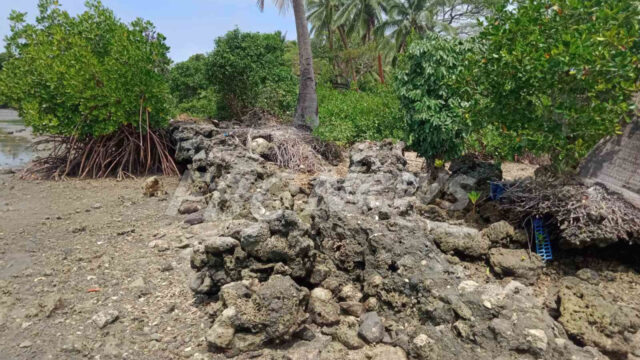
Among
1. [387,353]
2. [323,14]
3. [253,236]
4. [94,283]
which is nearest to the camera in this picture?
[387,353]

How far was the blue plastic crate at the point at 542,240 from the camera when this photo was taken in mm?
3816

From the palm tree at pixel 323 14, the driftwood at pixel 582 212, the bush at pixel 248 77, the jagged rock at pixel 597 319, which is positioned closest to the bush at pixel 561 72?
the driftwood at pixel 582 212

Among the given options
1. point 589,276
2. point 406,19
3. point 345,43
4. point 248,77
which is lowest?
point 589,276

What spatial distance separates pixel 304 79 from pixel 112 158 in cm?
535

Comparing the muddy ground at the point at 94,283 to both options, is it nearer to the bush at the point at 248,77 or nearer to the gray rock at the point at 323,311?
the gray rock at the point at 323,311

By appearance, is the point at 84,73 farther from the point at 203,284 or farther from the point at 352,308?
the point at 352,308

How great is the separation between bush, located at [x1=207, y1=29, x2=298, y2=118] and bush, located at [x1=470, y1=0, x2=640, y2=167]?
8.93 meters

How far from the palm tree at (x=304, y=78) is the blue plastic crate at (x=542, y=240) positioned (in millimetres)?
7203

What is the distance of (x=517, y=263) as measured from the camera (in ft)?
12.0

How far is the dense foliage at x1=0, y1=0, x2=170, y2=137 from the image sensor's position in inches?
339

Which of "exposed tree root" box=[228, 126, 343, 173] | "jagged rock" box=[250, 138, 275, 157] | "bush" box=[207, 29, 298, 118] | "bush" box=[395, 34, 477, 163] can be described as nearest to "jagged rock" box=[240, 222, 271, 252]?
"bush" box=[395, 34, 477, 163]

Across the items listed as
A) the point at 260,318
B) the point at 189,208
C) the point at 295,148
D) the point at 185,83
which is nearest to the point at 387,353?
the point at 260,318

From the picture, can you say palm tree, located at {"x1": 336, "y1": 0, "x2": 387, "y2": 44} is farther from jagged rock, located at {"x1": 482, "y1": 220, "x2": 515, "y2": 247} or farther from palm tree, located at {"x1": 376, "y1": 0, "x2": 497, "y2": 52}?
jagged rock, located at {"x1": 482, "y1": 220, "x2": 515, "y2": 247}

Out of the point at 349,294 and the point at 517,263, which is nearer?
the point at 349,294
